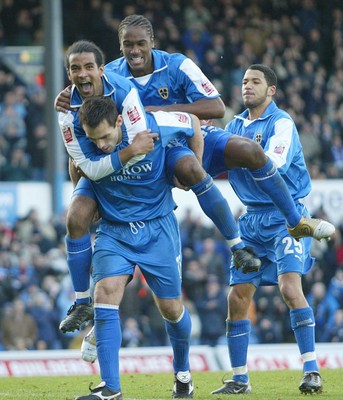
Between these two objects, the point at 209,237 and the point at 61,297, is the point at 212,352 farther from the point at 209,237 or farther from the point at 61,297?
the point at 209,237

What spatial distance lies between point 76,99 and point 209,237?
1037 cm

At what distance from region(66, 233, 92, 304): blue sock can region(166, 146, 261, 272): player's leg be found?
3.02 ft

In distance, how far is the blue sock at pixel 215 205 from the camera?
Answer: 30.3 feet

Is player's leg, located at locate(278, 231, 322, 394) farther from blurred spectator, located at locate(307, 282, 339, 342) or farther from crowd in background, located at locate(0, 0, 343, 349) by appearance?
blurred spectator, located at locate(307, 282, 339, 342)

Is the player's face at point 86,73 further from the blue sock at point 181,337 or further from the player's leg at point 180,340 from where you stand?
the blue sock at point 181,337

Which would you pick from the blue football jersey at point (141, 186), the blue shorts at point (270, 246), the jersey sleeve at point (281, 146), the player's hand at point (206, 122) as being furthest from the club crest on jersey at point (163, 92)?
the blue shorts at point (270, 246)

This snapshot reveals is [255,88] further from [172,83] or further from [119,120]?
[119,120]

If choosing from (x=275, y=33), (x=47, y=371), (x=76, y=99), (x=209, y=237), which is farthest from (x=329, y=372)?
(x=275, y=33)

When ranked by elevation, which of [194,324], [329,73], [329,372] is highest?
[329,73]

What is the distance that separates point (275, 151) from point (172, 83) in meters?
1.14

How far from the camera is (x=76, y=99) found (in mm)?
9039

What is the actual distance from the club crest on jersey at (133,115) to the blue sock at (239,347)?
2462 millimetres

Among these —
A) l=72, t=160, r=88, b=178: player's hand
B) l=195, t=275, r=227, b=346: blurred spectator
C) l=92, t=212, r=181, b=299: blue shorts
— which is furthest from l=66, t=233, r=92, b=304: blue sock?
l=195, t=275, r=227, b=346: blurred spectator

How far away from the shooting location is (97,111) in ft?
28.1
